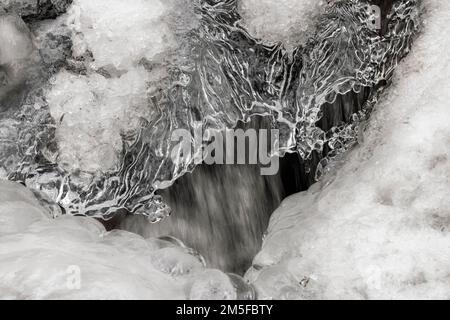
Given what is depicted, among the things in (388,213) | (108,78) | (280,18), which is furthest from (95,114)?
(388,213)

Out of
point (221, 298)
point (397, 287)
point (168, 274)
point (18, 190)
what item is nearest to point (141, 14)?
point (18, 190)

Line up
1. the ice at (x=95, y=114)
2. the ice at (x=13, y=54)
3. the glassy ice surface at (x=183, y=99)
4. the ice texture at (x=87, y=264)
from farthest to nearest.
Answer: the ice at (x=13, y=54)
the ice at (x=95, y=114)
the glassy ice surface at (x=183, y=99)
the ice texture at (x=87, y=264)

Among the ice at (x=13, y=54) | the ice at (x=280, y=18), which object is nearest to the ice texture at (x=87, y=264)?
A: the ice at (x=13, y=54)

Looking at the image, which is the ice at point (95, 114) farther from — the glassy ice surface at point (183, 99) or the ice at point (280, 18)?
the ice at point (280, 18)

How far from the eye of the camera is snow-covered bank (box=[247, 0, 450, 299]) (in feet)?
5.40

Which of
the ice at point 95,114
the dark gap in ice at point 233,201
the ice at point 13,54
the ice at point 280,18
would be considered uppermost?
the ice at point 280,18

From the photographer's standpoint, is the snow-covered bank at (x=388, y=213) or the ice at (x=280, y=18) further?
the ice at (x=280, y=18)

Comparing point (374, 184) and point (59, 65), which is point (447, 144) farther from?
point (59, 65)

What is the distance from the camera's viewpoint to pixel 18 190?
2.11 metres

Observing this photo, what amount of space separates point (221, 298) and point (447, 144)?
887mm

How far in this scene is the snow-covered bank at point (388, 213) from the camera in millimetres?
1646

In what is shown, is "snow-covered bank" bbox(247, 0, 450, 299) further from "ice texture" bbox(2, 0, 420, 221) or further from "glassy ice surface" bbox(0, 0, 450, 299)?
"ice texture" bbox(2, 0, 420, 221)

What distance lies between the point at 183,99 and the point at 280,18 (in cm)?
51

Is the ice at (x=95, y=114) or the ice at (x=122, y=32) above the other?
the ice at (x=122, y=32)
